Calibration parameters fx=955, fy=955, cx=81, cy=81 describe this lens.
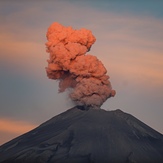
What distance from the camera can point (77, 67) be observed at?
185875 mm

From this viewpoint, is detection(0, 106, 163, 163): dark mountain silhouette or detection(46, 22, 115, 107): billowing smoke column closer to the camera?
detection(0, 106, 163, 163): dark mountain silhouette

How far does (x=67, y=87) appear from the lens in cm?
19075

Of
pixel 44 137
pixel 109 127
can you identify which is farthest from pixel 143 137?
pixel 44 137

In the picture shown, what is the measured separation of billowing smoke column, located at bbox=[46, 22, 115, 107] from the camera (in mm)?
186250

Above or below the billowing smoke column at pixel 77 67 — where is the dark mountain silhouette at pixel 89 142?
below

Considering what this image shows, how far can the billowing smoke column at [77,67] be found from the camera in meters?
186

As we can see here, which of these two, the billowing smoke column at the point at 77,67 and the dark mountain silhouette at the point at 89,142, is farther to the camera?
the billowing smoke column at the point at 77,67

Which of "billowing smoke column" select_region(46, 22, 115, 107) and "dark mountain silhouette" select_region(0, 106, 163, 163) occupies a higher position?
"billowing smoke column" select_region(46, 22, 115, 107)

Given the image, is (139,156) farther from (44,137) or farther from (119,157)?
(44,137)

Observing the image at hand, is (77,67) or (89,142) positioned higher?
(77,67)

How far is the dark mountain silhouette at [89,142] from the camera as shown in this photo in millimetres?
179800

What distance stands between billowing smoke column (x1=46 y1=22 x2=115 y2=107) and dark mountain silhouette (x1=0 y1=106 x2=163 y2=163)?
577cm

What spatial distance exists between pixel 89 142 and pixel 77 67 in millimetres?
14830

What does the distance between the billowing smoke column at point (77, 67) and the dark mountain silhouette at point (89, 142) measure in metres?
5.77
